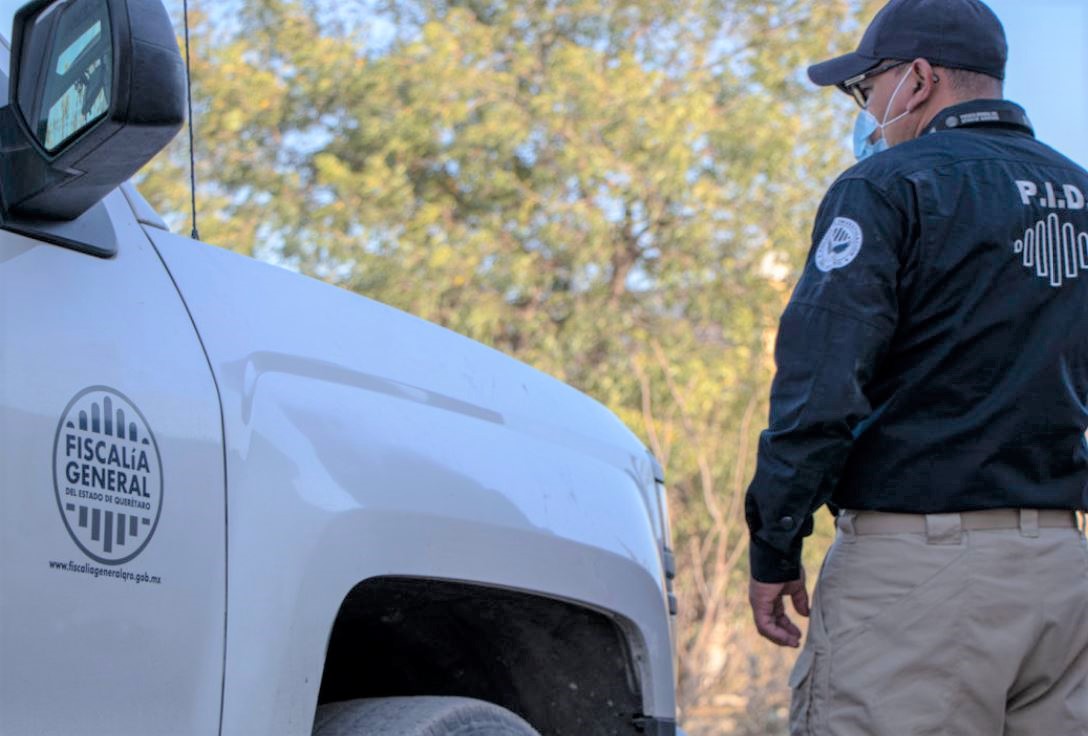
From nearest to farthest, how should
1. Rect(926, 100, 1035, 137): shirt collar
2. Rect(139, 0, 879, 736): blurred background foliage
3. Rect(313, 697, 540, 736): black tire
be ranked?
Rect(313, 697, 540, 736): black tire
Rect(926, 100, 1035, 137): shirt collar
Rect(139, 0, 879, 736): blurred background foliage

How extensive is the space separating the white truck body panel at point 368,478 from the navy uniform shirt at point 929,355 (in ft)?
1.11

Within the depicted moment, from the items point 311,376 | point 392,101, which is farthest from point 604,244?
point 311,376

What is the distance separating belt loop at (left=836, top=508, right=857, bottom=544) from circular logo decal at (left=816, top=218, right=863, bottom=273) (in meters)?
0.47

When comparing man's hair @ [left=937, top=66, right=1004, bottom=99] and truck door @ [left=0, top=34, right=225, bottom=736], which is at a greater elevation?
man's hair @ [left=937, top=66, right=1004, bottom=99]

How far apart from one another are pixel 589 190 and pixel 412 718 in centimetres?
776

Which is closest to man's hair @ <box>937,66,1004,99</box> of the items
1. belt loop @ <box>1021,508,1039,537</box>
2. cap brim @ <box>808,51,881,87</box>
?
cap brim @ <box>808,51,881,87</box>

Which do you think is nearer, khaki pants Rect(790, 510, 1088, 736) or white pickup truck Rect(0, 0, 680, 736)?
white pickup truck Rect(0, 0, 680, 736)

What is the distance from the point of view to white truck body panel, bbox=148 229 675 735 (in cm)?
193

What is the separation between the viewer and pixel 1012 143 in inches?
106

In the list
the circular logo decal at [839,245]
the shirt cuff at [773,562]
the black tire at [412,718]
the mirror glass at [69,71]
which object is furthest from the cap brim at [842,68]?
the mirror glass at [69,71]

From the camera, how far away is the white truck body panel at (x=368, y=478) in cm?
193

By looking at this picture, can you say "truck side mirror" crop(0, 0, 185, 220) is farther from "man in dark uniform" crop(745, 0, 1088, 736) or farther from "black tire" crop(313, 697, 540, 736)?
"man in dark uniform" crop(745, 0, 1088, 736)

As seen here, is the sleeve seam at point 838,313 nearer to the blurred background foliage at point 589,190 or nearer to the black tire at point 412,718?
the black tire at point 412,718

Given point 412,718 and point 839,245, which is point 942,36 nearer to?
point 839,245
